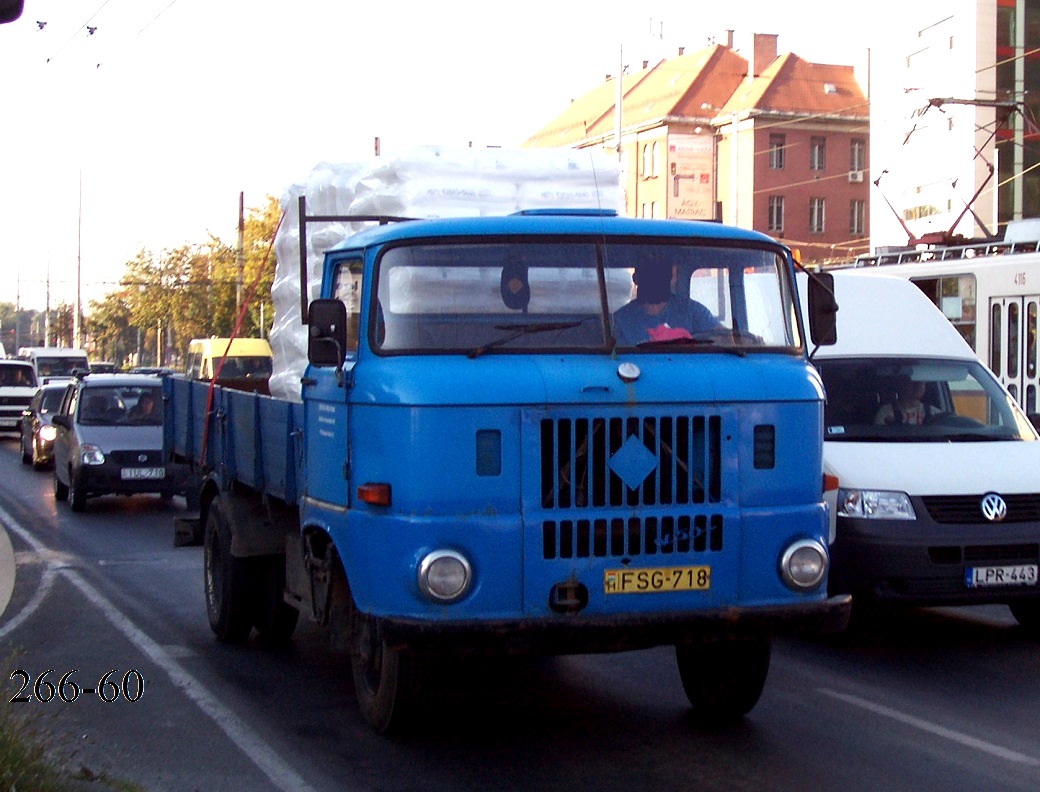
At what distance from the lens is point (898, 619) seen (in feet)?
33.6

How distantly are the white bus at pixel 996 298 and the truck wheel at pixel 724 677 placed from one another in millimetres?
11395

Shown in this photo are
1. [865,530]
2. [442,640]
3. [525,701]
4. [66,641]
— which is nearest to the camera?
[442,640]

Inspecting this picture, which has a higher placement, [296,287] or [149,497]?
[296,287]

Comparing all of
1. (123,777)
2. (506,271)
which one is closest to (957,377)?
(506,271)

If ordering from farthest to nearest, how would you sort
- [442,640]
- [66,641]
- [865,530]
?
1. [66,641]
2. [865,530]
3. [442,640]

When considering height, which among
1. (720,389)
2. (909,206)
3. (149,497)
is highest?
(909,206)

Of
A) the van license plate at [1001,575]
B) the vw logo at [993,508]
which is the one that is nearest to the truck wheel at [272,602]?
the van license plate at [1001,575]

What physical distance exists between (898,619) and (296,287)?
4887 millimetres

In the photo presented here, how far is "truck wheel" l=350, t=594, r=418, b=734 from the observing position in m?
6.34

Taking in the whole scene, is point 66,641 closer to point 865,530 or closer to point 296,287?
point 296,287

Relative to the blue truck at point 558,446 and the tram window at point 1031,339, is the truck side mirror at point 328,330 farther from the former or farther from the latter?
the tram window at point 1031,339

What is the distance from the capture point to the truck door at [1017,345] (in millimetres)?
17828

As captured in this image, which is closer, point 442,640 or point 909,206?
point 442,640

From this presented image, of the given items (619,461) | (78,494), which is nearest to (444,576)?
(619,461)
